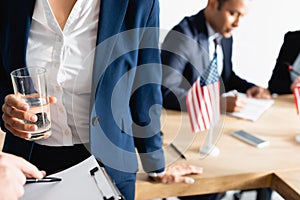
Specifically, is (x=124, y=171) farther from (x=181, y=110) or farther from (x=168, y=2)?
(x=168, y=2)

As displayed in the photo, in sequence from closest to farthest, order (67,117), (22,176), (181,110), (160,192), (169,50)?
1. (22,176)
2. (67,117)
3. (160,192)
4. (181,110)
5. (169,50)

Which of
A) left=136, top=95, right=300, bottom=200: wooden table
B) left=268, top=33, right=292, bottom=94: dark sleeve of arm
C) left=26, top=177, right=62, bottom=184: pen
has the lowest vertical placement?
left=136, top=95, right=300, bottom=200: wooden table

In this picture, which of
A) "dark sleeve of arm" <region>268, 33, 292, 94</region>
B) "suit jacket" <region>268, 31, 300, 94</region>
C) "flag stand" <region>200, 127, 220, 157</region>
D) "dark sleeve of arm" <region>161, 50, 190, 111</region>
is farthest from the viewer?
"suit jacket" <region>268, 31, 300, 94</region>

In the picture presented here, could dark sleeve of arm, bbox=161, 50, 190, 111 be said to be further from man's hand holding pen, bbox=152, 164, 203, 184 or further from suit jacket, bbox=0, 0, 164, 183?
suit jacket, bbox=0, 0, 164, 183

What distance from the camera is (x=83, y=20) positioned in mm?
988

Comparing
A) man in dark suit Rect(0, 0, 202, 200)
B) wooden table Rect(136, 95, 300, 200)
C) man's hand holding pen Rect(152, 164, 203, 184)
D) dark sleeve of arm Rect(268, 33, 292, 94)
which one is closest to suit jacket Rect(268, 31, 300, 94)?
dark sleeve of arm Rect(268, 33, 292, 94)

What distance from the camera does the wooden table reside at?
4.29 feet

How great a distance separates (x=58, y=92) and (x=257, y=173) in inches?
29.9

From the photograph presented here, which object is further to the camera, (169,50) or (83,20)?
(169,50)

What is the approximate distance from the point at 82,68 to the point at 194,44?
4.03 feet

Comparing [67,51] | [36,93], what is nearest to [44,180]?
[36,93]

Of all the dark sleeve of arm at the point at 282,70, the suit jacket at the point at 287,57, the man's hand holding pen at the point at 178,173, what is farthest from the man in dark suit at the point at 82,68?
the suit jacket at the point at 287,57

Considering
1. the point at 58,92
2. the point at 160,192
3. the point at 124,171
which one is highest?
the point at 58,92

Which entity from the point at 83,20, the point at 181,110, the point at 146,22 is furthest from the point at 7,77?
the point at 181,110
